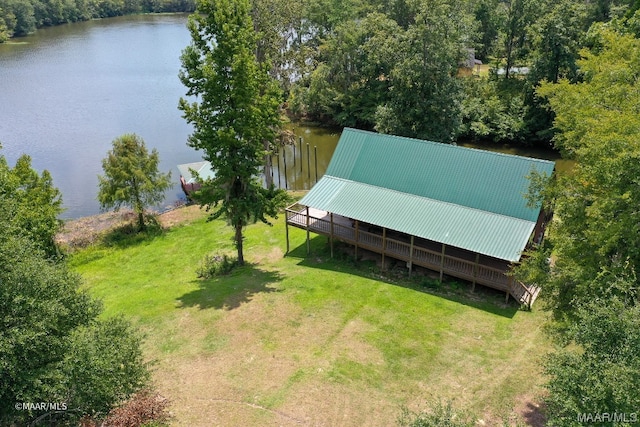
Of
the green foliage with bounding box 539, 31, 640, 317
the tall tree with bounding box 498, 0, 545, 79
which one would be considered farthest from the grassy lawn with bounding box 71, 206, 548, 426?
the tall tree with bounding box 498, 0, 545, 79

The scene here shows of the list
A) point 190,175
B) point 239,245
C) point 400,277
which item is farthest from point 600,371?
point 190,175

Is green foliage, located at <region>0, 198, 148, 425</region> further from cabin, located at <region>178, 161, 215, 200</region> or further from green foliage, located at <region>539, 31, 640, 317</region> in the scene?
cabin, located at <region>178, 161, 215, 200</region>

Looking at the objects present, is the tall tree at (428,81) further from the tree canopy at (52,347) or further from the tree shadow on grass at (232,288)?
the tree canopy at (52,347)

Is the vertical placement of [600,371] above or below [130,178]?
above

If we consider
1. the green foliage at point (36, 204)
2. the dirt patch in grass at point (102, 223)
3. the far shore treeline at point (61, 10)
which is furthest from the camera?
the far shore treeline at point (61, 10)

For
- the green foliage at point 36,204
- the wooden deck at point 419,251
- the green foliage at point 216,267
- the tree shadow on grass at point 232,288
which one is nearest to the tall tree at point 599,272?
the wooden deck at point 419,251

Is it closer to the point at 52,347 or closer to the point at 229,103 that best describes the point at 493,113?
the point at 229,103

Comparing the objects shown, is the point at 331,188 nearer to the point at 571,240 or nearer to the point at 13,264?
the point at 571,240
